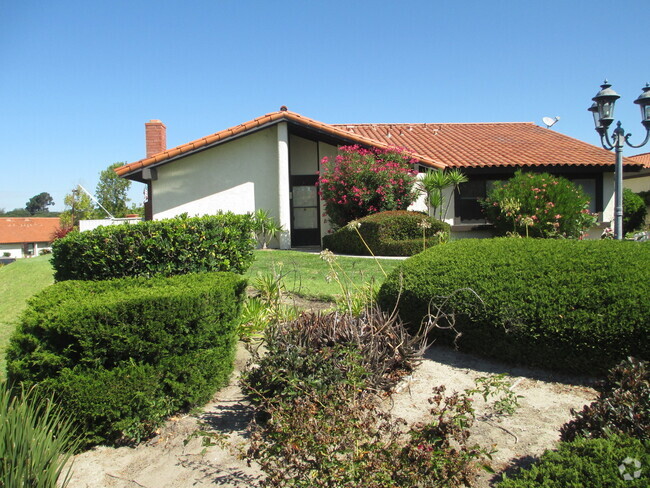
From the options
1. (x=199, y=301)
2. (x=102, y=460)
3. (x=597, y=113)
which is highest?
(x=597, y=113)

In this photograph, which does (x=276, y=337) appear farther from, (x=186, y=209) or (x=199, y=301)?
(x=186, y=209)

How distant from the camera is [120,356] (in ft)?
12.0

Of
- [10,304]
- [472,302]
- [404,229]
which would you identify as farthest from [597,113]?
[10,304]

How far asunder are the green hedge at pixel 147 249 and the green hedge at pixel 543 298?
2627 mm

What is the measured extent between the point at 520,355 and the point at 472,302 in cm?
63

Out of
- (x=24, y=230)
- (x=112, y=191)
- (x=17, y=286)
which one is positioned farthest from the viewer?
(x=24, y=230)

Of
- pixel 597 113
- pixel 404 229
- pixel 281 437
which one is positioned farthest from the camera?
pixel 404 229

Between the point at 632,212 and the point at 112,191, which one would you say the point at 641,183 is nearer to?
the point at 632,212

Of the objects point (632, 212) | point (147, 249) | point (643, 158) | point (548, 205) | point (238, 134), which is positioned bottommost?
point (147, 249)

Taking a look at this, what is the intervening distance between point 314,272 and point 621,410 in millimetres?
6888

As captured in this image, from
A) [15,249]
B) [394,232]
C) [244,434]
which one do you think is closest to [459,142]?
[394,232]

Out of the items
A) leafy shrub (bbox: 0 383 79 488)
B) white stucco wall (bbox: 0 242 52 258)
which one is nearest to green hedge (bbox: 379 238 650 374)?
leafy shrub (bbox: 0 383 79 488)

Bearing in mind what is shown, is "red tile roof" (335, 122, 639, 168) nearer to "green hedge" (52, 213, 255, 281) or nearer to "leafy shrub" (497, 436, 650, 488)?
"green hedge" (52, 213, 255, 281)

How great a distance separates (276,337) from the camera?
410 centimetres
